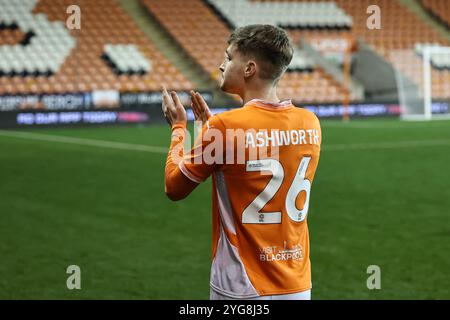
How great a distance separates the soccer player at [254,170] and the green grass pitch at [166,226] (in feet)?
8.52

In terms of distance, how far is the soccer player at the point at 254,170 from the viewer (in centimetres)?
259

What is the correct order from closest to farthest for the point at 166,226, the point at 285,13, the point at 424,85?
the point at 166,226 → the point at 424,85 → the point at 285,13

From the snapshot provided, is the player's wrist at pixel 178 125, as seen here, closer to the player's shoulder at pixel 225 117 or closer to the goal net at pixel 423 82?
the player's shoulder at pixel 225 117

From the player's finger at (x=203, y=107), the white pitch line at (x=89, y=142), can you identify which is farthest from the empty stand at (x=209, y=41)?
the player's finger at (x=203, y=107)

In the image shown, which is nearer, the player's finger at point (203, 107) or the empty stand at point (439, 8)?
the player's finger at point (203, 107)

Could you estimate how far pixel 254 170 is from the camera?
262 centimetres

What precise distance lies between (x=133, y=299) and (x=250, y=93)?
278cm

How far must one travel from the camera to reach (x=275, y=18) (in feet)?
82.3

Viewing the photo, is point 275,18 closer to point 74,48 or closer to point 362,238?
point 74,48

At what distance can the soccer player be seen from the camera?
8.50 ft

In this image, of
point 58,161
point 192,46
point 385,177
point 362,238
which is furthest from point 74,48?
point 362,238

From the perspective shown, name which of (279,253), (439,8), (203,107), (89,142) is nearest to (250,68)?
(203,107)

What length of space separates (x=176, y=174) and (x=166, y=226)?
4.96 metres

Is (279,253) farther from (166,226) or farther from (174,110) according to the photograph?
(166,226)
